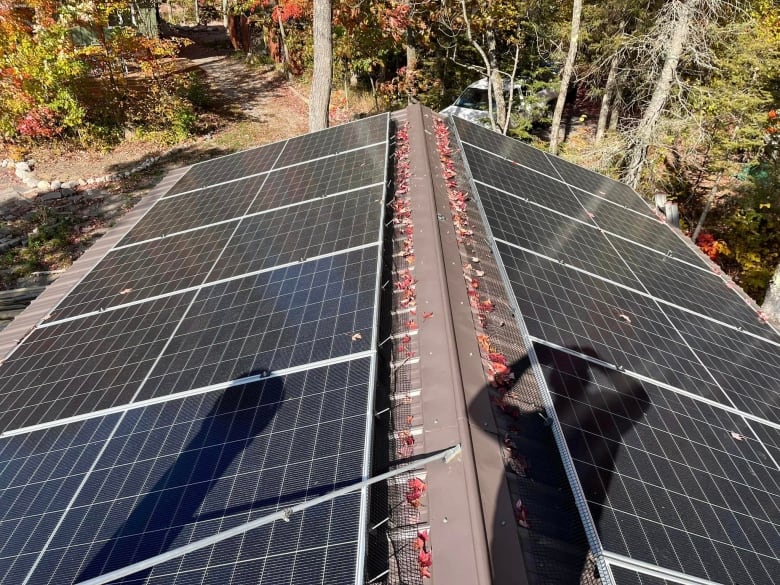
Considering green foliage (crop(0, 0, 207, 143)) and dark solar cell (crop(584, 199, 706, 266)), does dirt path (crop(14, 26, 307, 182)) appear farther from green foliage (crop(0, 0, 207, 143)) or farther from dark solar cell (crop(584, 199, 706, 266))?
dark solar cell (crop(584, 199, 706, 266))

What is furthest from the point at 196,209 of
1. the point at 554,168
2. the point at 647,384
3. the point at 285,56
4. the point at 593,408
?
the point at 285,56

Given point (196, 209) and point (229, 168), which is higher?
point (229, 168)

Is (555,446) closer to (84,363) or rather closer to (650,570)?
(650,570)

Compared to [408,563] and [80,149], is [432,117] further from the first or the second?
[80,149]

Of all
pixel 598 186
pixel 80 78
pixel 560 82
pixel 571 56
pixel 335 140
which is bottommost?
pixel 598 186

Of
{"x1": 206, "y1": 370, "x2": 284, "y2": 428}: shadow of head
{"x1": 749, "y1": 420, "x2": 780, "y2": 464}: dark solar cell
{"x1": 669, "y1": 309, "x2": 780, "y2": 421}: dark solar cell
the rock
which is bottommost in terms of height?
the rock

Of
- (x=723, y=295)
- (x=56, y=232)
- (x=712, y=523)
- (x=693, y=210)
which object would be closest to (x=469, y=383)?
(x=712, y=523)

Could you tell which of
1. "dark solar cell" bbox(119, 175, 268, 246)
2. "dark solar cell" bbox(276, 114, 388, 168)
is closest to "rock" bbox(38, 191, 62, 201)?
"dark solar cell" bbox(119, 175, 268, 246)
